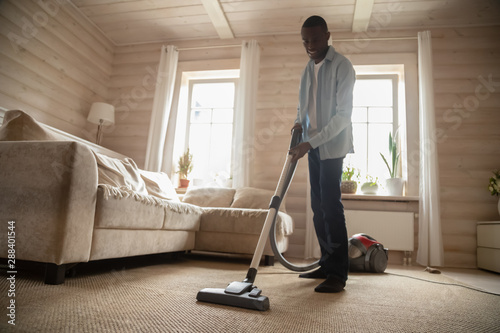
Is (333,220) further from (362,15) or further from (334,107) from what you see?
(362,15)

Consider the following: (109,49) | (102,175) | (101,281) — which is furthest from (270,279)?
(109,49)

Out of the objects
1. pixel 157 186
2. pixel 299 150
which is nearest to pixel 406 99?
pixel 299 150

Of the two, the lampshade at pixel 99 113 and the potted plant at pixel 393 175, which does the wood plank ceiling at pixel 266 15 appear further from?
the potted plant at pixel 393 175

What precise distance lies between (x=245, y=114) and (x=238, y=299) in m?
2.83

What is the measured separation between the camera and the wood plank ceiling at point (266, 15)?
3.43 meters

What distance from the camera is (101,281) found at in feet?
4.79

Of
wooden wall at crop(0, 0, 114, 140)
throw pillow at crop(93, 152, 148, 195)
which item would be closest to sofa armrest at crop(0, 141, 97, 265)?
throw pillow at crop(93, 152, 148, 195)

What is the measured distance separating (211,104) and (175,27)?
98cm

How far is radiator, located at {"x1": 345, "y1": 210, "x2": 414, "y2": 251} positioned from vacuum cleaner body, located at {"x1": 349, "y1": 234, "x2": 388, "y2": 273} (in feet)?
2.91

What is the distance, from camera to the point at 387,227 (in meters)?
3.30

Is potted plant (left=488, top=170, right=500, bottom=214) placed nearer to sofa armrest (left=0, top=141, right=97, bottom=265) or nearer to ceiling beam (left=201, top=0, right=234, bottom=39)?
ceiling beam (left=201, top=0, right=234, bottom=39)

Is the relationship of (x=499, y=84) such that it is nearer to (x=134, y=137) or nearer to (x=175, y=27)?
(x=175, y=27)

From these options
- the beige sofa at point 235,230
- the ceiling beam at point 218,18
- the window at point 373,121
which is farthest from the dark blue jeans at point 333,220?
the ceiling beam at point 218,18

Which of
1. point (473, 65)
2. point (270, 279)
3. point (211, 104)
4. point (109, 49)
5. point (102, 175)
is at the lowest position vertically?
point (270, 279)
